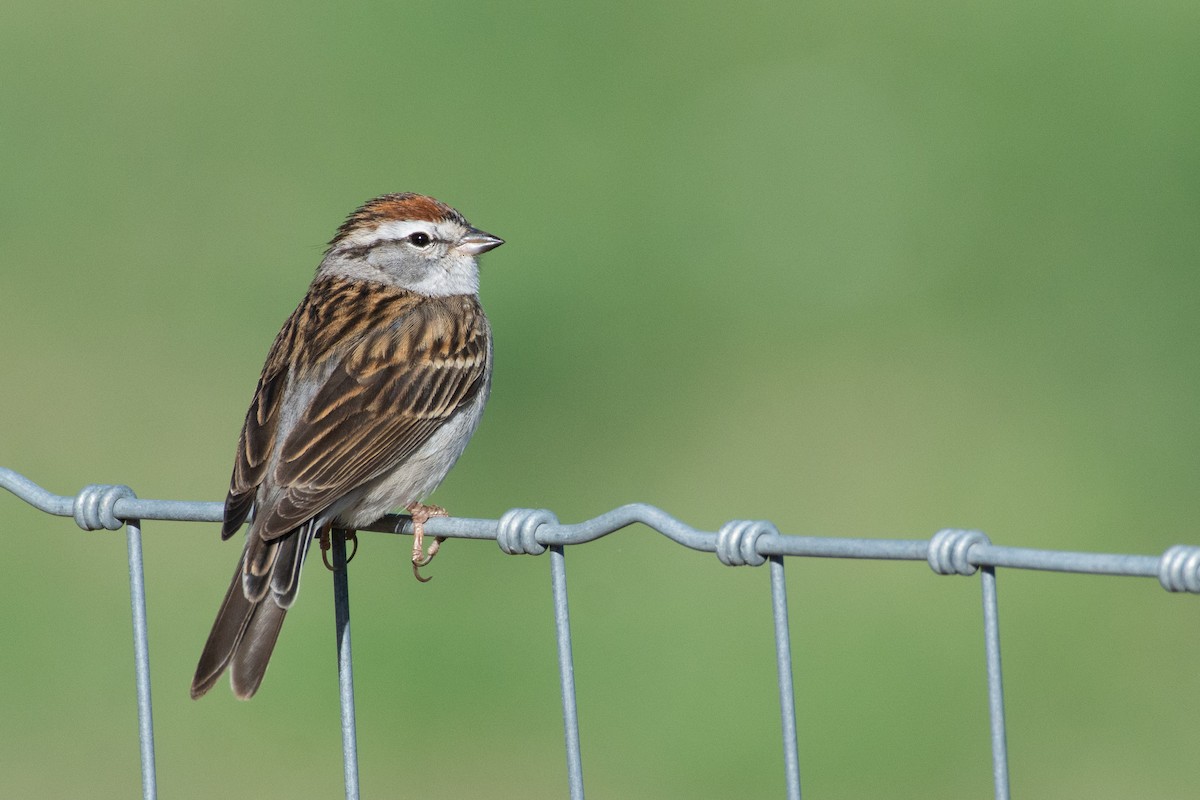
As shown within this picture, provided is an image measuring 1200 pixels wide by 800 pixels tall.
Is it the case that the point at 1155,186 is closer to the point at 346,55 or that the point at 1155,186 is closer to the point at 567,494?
the point at 567,494

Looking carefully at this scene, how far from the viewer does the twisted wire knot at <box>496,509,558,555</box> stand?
10.7 feet

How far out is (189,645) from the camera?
7.58 m

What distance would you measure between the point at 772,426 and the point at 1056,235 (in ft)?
7.56

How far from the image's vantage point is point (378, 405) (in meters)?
5.04

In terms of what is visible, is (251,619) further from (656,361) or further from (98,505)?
(656,361)

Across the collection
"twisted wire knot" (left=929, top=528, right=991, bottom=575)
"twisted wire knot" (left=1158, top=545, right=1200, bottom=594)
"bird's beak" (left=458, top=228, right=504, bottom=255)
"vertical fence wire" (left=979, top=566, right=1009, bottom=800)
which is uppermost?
"bird's beak" (left=458, top=228, right=504, bottom=255)

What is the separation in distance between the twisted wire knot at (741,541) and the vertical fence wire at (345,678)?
2.62ft

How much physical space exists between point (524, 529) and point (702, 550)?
43 centimetres

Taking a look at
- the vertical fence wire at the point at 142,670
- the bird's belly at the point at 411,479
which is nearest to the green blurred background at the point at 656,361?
the bird's belly at the point at 411,479

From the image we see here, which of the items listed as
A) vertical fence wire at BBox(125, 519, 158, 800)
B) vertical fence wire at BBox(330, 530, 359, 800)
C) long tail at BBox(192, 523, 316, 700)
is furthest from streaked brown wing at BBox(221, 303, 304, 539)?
vertical fence wire at BBox(330, 530, 359, 800)

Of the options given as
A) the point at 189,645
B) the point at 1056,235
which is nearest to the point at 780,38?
the point at 1056,235

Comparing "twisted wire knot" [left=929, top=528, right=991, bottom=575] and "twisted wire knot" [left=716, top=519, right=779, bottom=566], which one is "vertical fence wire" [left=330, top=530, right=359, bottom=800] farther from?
"twisted wire knot" [left=929, top=528, right=991, bottom=575]

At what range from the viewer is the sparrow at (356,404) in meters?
4.22

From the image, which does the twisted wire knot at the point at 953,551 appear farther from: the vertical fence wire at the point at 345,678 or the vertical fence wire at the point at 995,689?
the vertical fence wire at the point at 345,678
